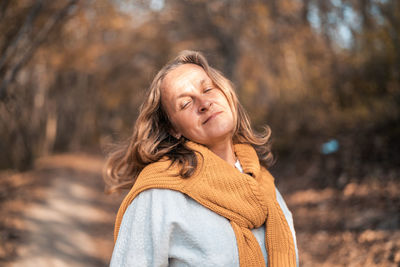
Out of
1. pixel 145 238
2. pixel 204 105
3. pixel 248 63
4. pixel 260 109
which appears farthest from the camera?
pixel 248 63

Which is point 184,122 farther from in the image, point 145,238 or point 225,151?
point 145,238

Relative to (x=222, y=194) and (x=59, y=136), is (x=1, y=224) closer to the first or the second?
(x=222, y=194)

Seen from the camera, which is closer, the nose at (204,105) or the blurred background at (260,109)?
the nose at (204,105)

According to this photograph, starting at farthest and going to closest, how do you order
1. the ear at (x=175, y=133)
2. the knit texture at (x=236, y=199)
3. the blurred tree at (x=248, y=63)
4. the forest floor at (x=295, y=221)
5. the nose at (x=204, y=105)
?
the blurred tree at (x=248, y=63) < the forest floor at (x=295, y=221) < the ear at (x=175, y=133) < the nose at (x=204, y=105) < the knit texture at (x=236, y=199)

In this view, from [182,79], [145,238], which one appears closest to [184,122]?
[182,79]

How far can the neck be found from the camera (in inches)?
68.0

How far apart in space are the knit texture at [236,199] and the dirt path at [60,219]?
3885 millimetres

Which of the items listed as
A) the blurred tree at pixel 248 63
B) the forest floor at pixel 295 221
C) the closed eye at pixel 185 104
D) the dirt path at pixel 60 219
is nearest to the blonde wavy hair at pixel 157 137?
the closed eye at pixel 185 104

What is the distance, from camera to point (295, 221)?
5.07m

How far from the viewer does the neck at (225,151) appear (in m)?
1.73

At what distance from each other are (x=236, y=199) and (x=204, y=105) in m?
0.43

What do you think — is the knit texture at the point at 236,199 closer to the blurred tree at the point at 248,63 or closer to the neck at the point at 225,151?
the neck at the point at 225,151

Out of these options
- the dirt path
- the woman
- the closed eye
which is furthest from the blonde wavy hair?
the dirt path

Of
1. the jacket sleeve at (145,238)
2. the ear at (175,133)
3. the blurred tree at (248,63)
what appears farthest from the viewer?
the blurred tree at (248,63)
